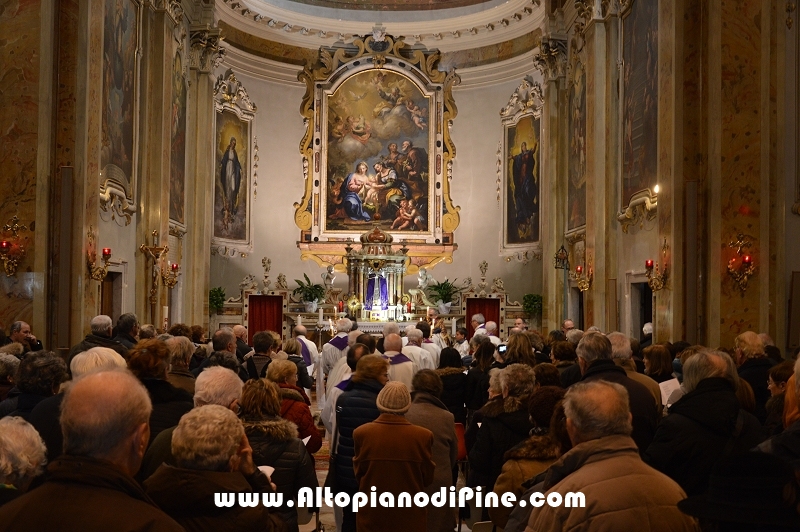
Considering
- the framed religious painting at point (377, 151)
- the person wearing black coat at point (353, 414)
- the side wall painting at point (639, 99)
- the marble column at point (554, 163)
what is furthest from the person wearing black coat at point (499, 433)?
the framed religious painting at point (377, 151)

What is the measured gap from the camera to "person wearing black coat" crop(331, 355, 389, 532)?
19.5 feet

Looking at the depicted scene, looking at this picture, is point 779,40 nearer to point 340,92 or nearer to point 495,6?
point 495,6

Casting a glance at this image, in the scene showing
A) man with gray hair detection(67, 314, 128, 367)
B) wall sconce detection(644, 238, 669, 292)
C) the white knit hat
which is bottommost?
Answer: the white knit hat

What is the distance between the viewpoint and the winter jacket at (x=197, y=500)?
339 centimetres

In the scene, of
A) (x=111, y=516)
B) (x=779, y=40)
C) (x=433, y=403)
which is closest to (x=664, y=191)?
(x=779, y=40)

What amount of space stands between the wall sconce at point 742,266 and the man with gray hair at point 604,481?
9.76m

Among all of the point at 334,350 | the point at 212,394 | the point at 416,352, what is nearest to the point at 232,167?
the point at 334,350

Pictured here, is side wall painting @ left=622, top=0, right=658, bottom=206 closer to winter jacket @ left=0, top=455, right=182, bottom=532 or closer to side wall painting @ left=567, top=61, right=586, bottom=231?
side wall painting @ left=567, top=61, right=586, bottom=231

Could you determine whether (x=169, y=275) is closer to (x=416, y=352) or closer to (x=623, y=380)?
(x=416, y=352)

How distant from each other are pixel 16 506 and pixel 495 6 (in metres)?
27.7

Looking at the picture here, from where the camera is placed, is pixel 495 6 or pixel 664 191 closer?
pixel 664 191

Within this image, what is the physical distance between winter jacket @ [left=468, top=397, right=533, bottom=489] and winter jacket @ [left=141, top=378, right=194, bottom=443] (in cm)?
184

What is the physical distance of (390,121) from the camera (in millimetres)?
29375

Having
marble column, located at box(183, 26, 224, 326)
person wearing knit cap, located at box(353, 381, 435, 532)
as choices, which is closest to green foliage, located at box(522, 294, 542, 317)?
marble column, located at box(183, 26, 224, 326)
